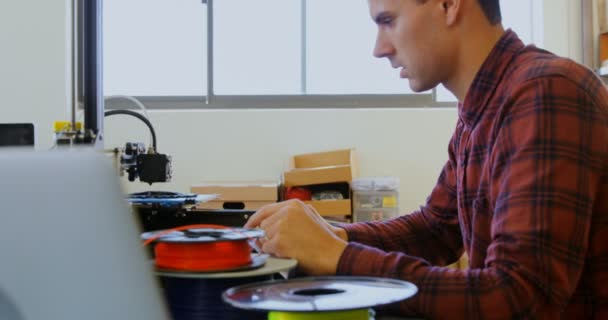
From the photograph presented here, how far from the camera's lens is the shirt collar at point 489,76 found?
1.09m

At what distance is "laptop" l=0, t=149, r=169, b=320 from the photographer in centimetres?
33

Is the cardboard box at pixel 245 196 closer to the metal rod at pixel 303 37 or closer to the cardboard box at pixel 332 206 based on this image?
the cardboard box at pixel 332 206

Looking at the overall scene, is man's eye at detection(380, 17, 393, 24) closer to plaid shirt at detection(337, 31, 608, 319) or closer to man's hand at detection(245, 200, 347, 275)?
plaid shirt at detection(337, 31, 608, 319)

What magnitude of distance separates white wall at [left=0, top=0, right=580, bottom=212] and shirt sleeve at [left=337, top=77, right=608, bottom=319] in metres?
2.75

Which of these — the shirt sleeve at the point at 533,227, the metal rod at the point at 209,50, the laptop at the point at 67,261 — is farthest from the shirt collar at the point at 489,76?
the metal rod at the point at 209,50

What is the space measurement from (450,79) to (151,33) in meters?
2.89

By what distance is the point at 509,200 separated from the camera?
2.91 feet

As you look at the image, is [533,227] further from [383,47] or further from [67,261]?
[67,261]

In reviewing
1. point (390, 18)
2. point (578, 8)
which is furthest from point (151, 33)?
point (390, 18)

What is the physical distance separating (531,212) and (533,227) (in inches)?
0.8

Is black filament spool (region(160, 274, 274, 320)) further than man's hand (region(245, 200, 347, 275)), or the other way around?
man's hand (region(245, 200, 347, 275))

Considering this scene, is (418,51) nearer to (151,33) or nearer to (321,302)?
(321,302)

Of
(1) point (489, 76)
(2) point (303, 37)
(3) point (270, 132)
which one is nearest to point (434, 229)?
(1) point (489, 76)

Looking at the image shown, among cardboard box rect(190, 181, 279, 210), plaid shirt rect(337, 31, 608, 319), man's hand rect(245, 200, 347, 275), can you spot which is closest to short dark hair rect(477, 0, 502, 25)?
plaid shirt rect(337, 31, 608, 319)
